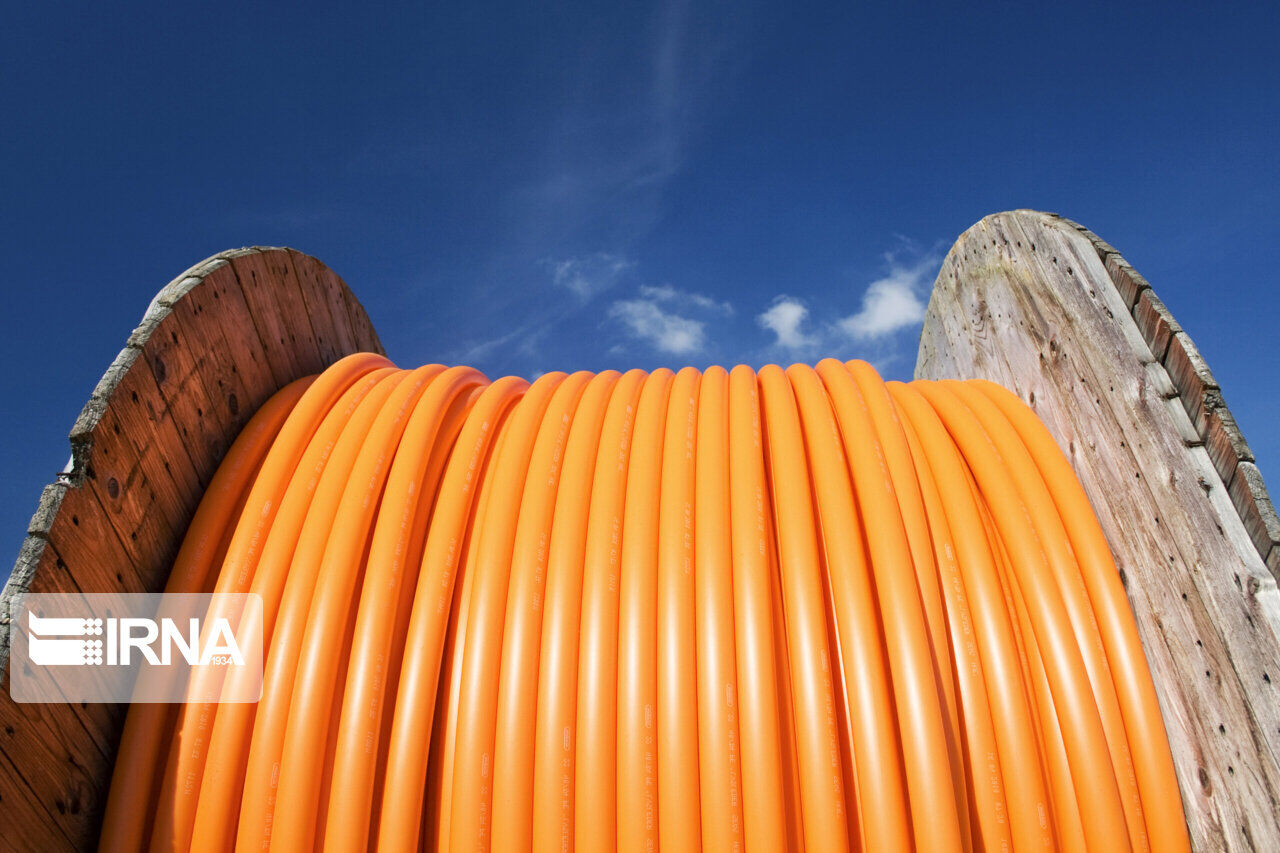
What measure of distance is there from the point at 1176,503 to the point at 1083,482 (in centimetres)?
54

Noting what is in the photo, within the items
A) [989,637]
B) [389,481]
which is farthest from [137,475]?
[989,637]

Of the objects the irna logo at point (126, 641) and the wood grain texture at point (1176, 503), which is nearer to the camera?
the wood grain texture at point (1176, 503)

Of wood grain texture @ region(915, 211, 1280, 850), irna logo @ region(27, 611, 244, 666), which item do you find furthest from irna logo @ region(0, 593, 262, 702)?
wood grain texture @ region(915, 211, 1280, 850)

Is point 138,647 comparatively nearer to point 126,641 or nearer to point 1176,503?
point 126,641

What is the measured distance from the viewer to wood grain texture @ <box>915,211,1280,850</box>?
78.9 inches

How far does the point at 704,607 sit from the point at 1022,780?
928mm

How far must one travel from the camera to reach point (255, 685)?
2.32 meters

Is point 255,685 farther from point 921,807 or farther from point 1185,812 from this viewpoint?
point 1185,812

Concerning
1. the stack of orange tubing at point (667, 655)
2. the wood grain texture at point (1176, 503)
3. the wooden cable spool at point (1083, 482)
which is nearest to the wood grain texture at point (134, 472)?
the wooden cable spool at point (1083, 482)

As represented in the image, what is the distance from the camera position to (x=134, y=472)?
2498 millimetres

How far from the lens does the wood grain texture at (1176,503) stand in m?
2.00

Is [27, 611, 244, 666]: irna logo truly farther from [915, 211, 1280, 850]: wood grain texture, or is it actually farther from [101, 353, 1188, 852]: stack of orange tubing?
[915, 211, 1280, 850]: wood grain texture

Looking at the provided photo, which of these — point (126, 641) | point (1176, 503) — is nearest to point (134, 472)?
point (126, 641)

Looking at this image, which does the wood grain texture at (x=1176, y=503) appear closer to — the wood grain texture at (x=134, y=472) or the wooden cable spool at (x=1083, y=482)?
the wooden cable spool at (x=1083, y=482)
